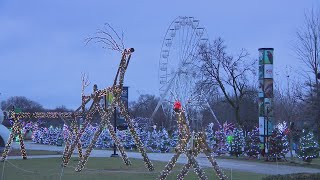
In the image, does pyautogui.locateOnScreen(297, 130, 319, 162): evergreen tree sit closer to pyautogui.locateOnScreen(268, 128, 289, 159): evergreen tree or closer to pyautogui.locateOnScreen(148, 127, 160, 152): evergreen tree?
pyautogui.locateOnScreen(268, 128, 289, 159): evergreen tree

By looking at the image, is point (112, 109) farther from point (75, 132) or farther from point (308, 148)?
point (308, 148)

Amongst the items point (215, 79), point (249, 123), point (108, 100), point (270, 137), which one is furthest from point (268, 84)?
point (249, 123)

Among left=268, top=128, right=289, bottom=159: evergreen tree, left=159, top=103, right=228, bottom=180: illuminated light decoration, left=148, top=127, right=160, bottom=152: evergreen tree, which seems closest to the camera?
left=159, top=103, right=228, bottom=180: illuminated light decoration

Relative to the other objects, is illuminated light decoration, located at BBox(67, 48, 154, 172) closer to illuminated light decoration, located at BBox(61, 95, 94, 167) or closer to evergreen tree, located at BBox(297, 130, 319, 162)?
illuminated light decoration, located at BBox(61, 95, 94, 167)

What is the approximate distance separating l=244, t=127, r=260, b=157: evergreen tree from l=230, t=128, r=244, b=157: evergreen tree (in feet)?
2.35

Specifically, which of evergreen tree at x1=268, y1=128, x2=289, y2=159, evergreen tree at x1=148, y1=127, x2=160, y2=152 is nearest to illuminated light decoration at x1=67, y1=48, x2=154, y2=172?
evergreen tree at x1=268, y1=128, x2=289, y2=159

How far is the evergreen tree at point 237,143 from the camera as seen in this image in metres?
34.8

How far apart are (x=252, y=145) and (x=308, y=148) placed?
4.73 metres

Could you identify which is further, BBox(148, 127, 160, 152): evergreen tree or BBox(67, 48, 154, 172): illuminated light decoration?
BBox(148, 127, 160, 152): evergreen tree

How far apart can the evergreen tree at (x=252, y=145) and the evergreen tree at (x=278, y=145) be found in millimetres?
1594

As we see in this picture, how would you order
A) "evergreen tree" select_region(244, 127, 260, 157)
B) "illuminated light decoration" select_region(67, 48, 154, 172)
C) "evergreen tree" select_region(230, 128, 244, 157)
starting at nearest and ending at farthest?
"illuminated light decoration" select_region(67, 48, 154, 172)
"evergreen tree" select_region(244, 127, 260, 157)
"evergreen tree" select_region(230, 128, 244, 157)

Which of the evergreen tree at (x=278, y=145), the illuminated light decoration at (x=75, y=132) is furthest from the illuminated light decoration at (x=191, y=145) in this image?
the evergreen tree at (x=278, y=145)

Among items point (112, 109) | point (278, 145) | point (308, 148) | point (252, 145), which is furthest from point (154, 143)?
point (112, 109)

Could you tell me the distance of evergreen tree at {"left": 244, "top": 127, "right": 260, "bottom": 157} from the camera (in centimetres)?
3322
